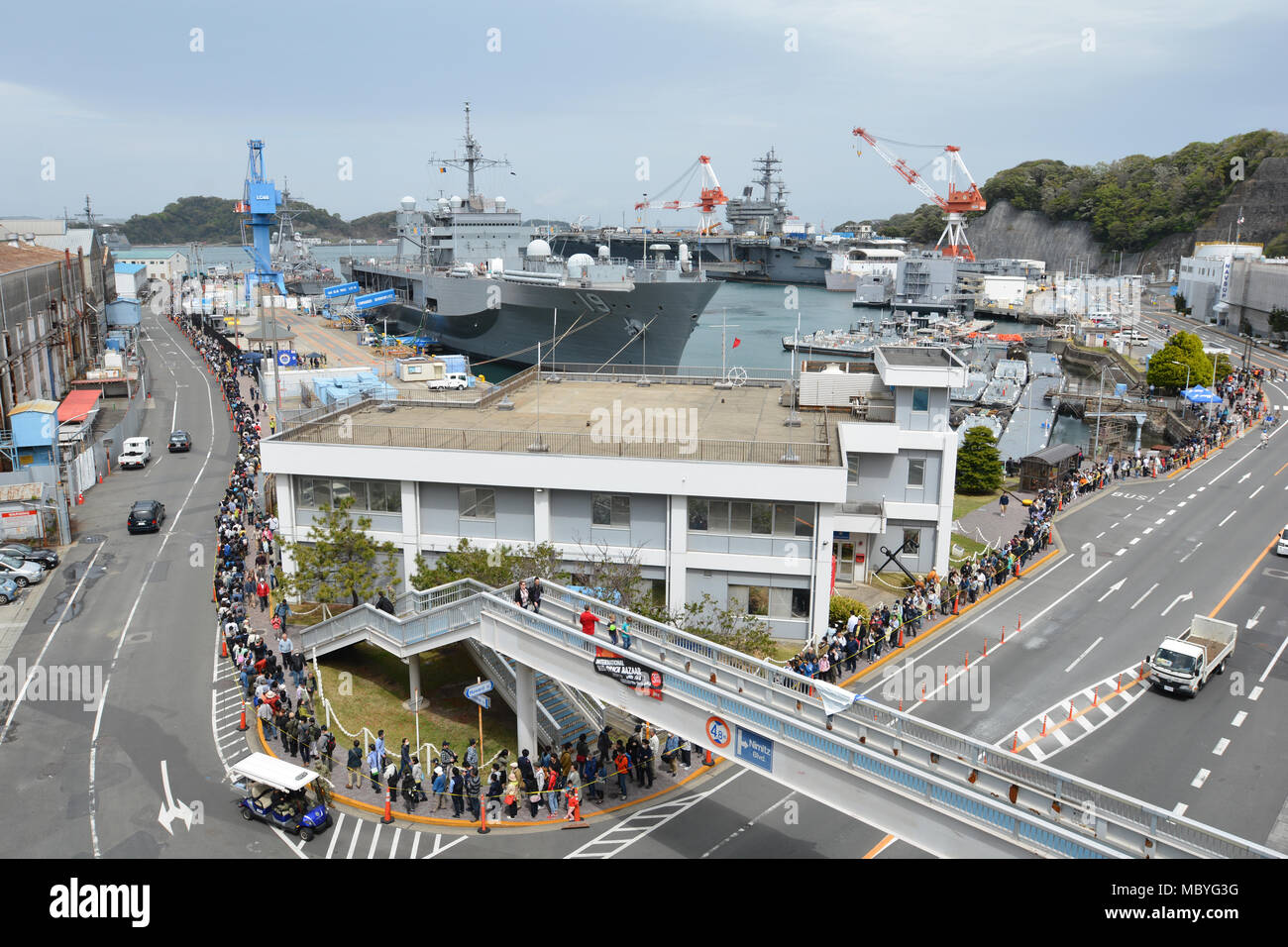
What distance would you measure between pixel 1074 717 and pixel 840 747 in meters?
11.1

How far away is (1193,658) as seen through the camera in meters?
22.1

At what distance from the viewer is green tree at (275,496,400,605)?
22922 mm

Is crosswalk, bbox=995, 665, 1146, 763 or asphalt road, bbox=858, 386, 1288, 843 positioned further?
crosswalk, bbox=995, 665, 1146, 763

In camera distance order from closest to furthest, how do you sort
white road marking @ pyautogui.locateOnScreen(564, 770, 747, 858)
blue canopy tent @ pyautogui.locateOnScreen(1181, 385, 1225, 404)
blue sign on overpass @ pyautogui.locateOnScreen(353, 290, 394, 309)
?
white road marking @ pyautogui.locateOnScreen(564, 770, 747, 858) → blue canopy tent @ pyautogui.locateOnScreen(1181, 385, 1225, 404) → blue sign on overpass @ pyautogui.locateOnScreen(353, 290, 394, 309)

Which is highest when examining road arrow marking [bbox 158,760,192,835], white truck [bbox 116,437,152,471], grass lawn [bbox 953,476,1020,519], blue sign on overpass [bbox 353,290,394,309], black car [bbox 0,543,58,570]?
blue sign on overpass [bbox 353,290,394,309]

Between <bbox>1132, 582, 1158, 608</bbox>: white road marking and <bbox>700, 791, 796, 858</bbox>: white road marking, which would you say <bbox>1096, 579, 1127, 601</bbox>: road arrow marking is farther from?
<bbox>700, 791, 796, 858</bbox>: white road marking

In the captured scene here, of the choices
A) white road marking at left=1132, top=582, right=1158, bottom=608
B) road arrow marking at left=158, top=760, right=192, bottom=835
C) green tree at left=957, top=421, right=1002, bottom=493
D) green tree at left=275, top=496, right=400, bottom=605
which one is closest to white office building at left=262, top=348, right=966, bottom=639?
green tree at left=275, top=496, right=400, bottom=605

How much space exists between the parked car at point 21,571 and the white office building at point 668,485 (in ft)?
28.4

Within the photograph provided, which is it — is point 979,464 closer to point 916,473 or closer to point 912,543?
point 912,543

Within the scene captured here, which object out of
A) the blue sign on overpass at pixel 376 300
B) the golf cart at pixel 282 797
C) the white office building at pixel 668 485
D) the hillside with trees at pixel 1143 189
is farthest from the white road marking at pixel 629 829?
the hillside with trees at pixel 1143 189

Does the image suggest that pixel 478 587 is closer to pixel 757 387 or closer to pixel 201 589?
pixel 201 589

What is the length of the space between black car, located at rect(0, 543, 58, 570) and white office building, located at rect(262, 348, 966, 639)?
9280 millimetres

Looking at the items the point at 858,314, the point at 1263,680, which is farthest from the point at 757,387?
the point at 858,314

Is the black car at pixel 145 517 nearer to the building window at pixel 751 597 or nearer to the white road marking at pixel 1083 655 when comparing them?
the building window at pixel 751 597
